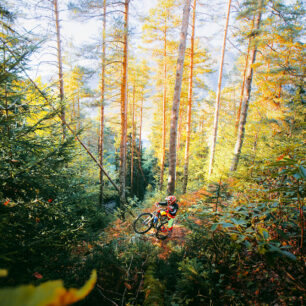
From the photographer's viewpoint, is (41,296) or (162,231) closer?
(41,296)

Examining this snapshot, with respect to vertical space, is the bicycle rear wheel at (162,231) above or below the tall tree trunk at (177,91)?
below

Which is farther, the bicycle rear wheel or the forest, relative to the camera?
the bicycle rear wheel

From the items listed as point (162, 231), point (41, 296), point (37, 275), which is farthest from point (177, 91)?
point (41, 296)

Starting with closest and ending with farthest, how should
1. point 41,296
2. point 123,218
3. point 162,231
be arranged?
point 41,296
point 162,231
point 123,218

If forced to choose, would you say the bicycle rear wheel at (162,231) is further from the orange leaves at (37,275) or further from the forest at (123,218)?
the orange leaves at (37,275)

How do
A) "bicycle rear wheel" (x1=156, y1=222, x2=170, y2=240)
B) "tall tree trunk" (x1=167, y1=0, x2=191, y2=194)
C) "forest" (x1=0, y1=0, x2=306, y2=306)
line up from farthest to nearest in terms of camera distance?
1. "tall tree trunk" (x1=167, y1=0, x2=191, y2=194)
2. "bicycle rear wheel" (x1=156, y1=222, x2=170, y2=240)
3. "forest" (x1=0, y1=0, x2=306, y2=306)

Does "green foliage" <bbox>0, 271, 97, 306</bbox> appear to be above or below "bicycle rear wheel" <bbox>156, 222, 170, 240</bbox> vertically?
above

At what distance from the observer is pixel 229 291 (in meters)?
2.01

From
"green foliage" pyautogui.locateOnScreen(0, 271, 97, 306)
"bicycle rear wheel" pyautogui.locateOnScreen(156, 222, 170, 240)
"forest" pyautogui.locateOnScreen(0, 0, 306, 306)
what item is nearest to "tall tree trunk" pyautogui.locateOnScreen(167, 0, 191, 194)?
"forest" pyautogui.locateOnScreen(0, 0, 306, 306)

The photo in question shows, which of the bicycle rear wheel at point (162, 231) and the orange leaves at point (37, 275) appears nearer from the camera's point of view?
the orange leaves at point (37, 275)

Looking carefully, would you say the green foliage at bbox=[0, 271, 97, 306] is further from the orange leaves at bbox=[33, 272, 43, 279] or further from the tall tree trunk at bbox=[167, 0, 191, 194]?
the tall tree trunk at bbox=[167, 0, 191, 194]

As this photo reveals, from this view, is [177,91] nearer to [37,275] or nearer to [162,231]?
[162,231]

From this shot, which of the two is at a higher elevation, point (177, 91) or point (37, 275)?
point (177, 91)

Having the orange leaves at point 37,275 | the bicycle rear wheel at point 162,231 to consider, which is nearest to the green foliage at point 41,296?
the orange leaves at point 37,275
